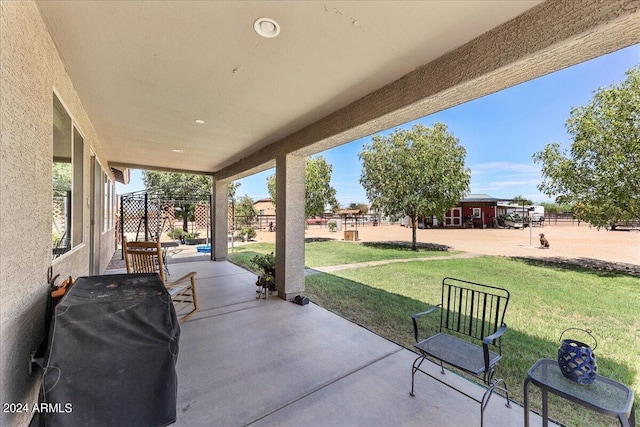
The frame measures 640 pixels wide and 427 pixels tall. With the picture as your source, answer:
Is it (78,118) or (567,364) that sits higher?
(78,118)

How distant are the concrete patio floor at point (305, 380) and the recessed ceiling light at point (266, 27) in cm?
278

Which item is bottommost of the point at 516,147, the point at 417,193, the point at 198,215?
the point at 198,215

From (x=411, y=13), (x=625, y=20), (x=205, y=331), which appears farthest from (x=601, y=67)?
(x=205, y=331)

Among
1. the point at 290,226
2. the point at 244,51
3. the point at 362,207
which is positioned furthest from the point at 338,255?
the point at 362,207

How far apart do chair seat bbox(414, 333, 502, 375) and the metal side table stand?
33 cm

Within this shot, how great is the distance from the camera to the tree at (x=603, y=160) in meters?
6.30

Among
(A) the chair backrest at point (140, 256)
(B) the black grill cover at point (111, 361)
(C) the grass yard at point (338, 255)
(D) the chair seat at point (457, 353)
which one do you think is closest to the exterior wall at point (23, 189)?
(B) the black grill cover at point (111, 361)

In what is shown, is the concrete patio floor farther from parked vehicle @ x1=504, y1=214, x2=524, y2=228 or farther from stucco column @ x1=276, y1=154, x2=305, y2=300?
parked vehicle @ x1=504, y1=214, x2=524, y2=228

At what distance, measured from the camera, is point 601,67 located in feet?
19.9

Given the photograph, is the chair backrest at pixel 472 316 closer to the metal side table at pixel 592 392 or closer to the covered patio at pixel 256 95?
the metal side table at pixel 592 392

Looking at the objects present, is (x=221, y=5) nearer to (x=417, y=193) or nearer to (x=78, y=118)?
(x=78, y=118)

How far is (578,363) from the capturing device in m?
1.54

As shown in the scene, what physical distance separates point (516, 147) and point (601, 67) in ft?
52.6

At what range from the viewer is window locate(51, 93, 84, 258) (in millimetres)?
2410
